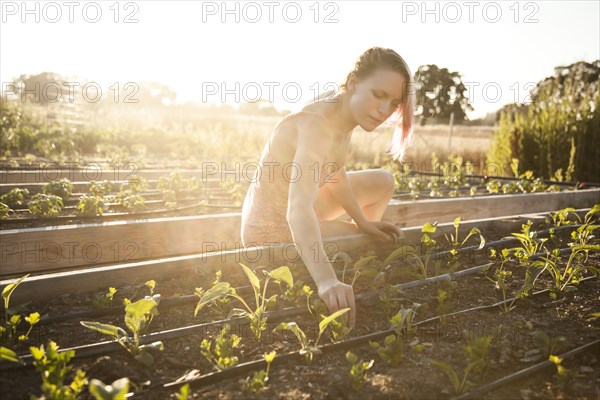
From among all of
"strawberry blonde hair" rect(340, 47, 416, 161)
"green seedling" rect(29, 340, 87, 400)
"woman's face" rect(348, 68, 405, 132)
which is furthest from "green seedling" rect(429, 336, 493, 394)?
"strawberry blonde hair" rect(340, 47, 416, 161)

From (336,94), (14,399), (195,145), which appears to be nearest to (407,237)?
(336,94)

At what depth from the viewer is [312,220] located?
1833mm

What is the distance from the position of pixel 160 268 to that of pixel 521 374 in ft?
5.31

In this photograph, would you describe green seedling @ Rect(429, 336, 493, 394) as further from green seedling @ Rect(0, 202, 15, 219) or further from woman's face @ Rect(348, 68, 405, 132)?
green seedling @ Rect(0, 202, 15, 219)

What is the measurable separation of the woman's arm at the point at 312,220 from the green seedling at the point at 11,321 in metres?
0.98

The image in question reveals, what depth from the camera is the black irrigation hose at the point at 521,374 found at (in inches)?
53.3

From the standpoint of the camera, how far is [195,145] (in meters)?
11.6

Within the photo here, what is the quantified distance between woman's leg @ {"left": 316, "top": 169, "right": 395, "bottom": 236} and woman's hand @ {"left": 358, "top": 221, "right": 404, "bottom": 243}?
10 centimetres

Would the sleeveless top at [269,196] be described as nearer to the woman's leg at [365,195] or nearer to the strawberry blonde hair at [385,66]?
the woman's leg at [365,195]

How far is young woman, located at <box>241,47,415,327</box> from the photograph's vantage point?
1815 mm

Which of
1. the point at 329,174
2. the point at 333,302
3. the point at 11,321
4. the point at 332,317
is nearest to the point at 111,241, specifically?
the point at 11,321

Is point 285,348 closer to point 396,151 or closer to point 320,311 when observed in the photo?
point 320,311

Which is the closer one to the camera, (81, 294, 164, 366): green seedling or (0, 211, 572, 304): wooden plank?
(81, 294, 164, 366): green seedling

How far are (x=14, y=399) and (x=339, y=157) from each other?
190cm
